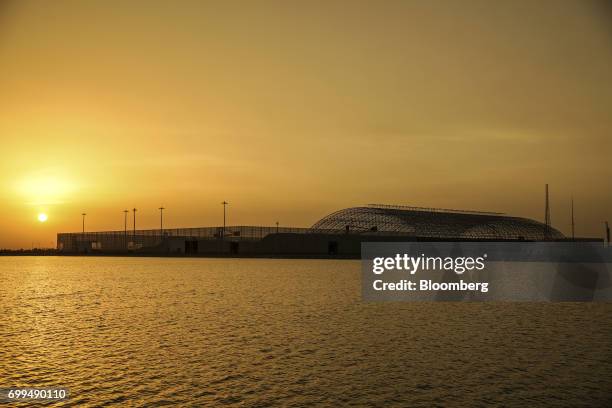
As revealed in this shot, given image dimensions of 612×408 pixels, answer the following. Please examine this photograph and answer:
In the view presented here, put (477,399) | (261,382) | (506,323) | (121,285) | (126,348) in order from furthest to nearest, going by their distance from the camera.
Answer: (121,285)
(506,323)
(126,348)
(261,382)
(477,399)

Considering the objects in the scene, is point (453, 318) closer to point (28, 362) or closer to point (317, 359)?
point (317, 359)

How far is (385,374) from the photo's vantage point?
31500mm

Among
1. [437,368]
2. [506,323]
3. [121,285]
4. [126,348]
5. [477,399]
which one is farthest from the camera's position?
[121,285]

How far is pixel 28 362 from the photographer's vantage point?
34.5m

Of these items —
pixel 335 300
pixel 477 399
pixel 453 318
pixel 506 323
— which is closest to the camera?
pixel 477 399

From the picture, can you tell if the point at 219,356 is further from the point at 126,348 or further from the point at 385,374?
the point at 385,374

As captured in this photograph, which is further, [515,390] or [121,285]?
[121,285]

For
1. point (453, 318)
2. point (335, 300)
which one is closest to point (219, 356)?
point (453, 318)

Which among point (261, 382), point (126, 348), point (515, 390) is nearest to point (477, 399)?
→ point (515, 390)

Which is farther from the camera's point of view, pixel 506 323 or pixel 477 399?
pixel 506 323

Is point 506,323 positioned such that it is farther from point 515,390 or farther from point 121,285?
point 121,285

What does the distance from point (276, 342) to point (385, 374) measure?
10.9m

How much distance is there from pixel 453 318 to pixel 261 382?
29411mm

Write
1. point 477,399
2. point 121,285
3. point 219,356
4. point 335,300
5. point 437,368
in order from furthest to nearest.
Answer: point 121,285 → point 335,300 → point 219,356 → point 437,368 → point 477,399
